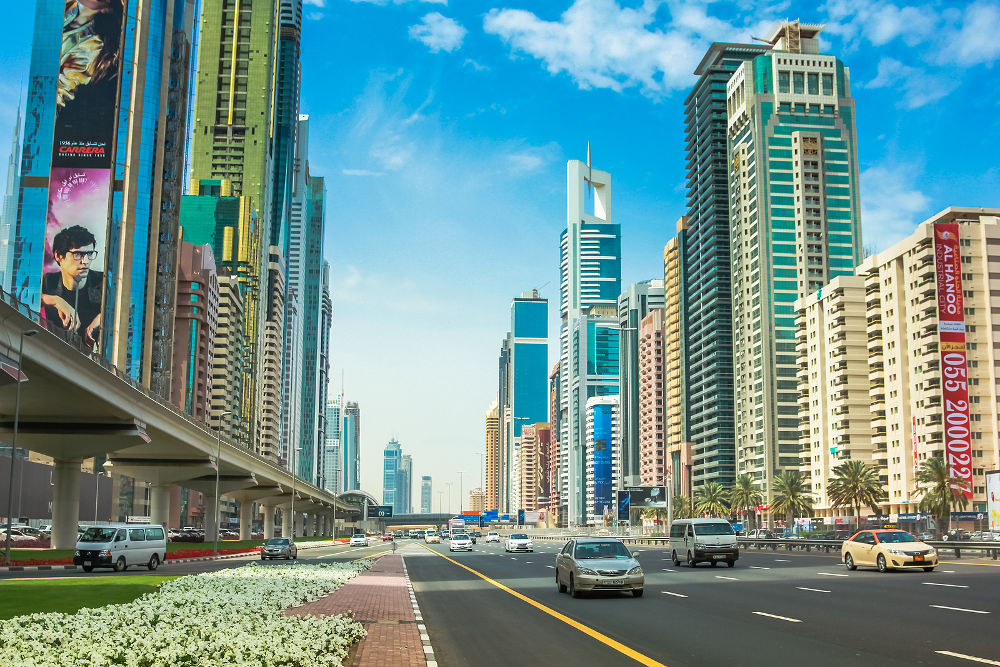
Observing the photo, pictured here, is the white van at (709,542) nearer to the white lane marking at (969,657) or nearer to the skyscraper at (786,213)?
the white lane marking at (969,657)

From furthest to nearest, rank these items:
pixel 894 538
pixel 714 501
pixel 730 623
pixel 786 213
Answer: pixel 786 213 < pixel 714 501 < pixel 894 538 < pixel 730 623

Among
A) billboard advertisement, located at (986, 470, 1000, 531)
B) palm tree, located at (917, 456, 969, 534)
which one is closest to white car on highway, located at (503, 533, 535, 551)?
billboard advertisement, located at (986, 470, 1000, 531)

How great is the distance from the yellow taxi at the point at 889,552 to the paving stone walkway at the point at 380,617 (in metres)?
17.0

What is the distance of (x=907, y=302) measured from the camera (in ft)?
417

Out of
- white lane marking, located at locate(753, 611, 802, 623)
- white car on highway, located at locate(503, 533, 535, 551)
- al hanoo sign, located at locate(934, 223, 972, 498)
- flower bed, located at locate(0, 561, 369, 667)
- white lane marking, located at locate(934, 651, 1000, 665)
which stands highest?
Answer: al hanoo sign, located at locate(934, 223, 972, 498)

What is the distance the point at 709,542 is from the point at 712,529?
2.39 ft

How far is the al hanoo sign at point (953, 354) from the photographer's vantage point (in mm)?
112688

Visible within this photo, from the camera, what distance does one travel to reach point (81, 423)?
55906 millimetres

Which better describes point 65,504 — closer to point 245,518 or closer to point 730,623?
point 730,623

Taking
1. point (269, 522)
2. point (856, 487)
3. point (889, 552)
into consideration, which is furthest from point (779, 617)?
point (269, 522)

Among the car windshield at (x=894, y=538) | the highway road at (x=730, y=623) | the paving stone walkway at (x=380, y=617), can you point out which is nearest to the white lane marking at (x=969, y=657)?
the highway road at (x=730, y=623)

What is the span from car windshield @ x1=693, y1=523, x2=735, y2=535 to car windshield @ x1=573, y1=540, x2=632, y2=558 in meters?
15.5

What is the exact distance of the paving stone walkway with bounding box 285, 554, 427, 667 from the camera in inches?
498

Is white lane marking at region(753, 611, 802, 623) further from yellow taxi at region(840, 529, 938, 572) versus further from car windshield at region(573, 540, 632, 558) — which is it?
yellow taxi at region(840, 529, 938, 572)
